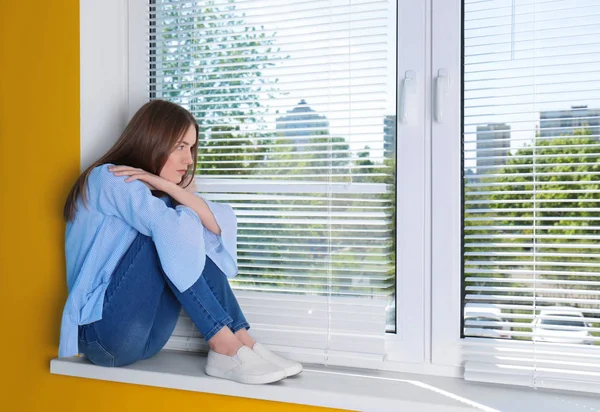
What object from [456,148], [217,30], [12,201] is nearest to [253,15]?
[217,30]

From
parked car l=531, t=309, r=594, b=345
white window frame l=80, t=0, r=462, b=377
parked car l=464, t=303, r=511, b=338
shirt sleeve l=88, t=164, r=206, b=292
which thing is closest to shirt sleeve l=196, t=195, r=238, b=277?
shirt sleeve l=88, t=164, r=206, b=292

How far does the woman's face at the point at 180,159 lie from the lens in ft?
5.41

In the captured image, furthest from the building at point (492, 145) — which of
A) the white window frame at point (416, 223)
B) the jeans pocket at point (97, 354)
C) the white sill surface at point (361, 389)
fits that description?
the jeans pocket at point (97, 354)

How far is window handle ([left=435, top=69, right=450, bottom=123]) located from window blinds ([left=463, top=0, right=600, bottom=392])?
6 cm

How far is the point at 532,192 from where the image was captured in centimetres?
145

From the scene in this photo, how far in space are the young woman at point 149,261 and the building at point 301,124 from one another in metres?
0.29

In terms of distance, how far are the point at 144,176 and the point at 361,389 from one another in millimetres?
797

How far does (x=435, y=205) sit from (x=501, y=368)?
455 mm

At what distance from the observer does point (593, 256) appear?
4.58 ft

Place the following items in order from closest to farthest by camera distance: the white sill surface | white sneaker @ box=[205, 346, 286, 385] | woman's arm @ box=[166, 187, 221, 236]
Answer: the white sill surface
white sneaker @ box=[205, 346, 286, 385]
woman's arm @ box=[166, 187, 221, 236]

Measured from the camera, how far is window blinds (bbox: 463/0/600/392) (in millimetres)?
1413

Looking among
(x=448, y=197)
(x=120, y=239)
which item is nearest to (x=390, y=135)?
(x=448, y=197)

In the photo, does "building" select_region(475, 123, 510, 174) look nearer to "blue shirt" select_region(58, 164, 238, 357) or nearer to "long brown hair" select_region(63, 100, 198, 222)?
"blue shirt" select_region(58, 164, 238, 357)

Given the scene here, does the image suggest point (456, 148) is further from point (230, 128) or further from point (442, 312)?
point (230, 128)
